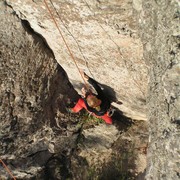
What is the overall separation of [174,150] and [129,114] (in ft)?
11.2

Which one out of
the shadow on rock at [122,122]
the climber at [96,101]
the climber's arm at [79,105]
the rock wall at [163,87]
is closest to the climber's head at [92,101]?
the climber at [96,101]

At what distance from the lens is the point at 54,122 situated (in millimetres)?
5430

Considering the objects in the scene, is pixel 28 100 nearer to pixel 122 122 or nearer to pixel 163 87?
pixel 122 122

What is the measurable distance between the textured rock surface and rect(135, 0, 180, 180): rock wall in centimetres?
54

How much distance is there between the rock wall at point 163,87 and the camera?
2.23 m

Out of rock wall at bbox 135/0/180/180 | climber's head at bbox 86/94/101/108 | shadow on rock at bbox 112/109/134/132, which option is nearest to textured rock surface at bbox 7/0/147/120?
climber's head at bbox 86/94/101/108

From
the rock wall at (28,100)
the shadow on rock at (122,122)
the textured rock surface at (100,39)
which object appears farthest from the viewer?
the shadow on rock at (122,122)

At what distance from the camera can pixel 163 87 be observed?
238 centimetres

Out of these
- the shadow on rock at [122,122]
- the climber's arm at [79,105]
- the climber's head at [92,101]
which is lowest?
the shadow on rock at [122,122]

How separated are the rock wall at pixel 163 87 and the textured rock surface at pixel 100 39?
543 millimetres

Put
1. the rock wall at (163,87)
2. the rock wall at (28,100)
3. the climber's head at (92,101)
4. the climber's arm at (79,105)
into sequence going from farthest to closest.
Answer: the climber's arm at (79,105)
the climber's head at (92,101)
the rock wall at (28,100)
the rock wall at (163,87)

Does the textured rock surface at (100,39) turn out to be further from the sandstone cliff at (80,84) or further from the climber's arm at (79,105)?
the climber's arm at (79,105)

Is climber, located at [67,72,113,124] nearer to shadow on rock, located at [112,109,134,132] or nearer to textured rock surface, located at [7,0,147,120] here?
textured rock surface, located at [7,0,147,120]

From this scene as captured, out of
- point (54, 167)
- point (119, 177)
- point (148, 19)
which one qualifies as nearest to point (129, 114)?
point (119, 177)
